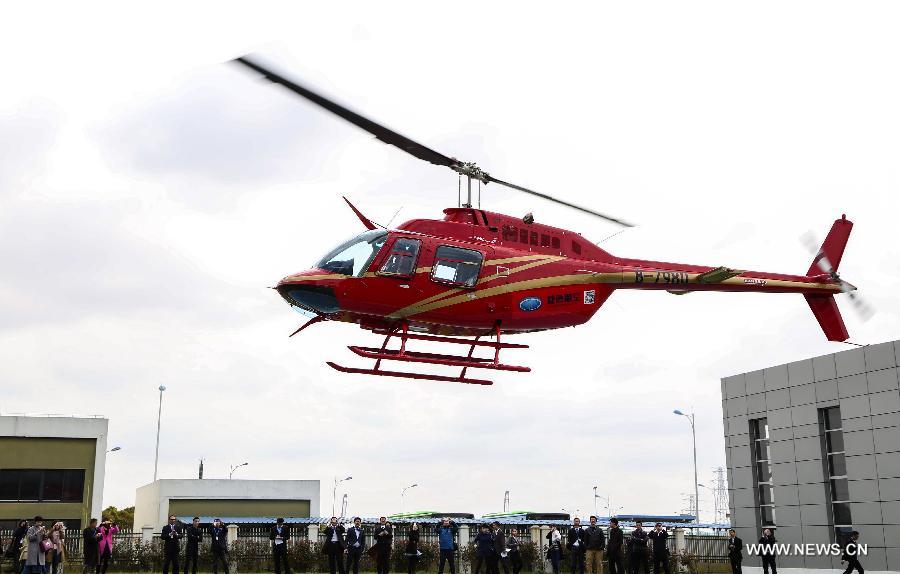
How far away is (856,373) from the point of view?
107 feet

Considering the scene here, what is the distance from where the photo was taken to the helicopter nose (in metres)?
19.2

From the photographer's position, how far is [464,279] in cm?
2014

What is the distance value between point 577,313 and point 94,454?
32.9 meters

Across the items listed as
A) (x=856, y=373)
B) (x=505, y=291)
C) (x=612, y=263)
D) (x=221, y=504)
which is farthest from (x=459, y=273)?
(x=221, y=504)

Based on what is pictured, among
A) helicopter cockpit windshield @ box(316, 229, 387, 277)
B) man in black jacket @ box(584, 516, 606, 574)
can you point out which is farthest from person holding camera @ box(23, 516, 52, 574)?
man in black jacket @ box(584, 516, 606, 574)

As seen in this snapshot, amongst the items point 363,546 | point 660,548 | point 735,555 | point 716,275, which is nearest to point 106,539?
point 363,546

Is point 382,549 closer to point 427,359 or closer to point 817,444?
point 427,359

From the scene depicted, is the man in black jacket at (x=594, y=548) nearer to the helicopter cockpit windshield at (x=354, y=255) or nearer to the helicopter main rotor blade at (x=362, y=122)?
the helicopter cockpit windshield at (x=354, y=255)

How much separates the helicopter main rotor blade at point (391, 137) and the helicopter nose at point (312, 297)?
11.4 ft

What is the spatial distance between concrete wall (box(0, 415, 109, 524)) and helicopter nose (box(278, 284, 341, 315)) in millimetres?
30699

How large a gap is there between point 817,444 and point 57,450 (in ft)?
116

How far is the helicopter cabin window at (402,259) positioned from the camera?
19.5 metres

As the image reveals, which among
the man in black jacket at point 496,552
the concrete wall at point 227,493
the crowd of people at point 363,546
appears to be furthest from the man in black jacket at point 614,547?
the concrete wall at point 227,493

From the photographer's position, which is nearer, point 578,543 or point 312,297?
point 312,297
